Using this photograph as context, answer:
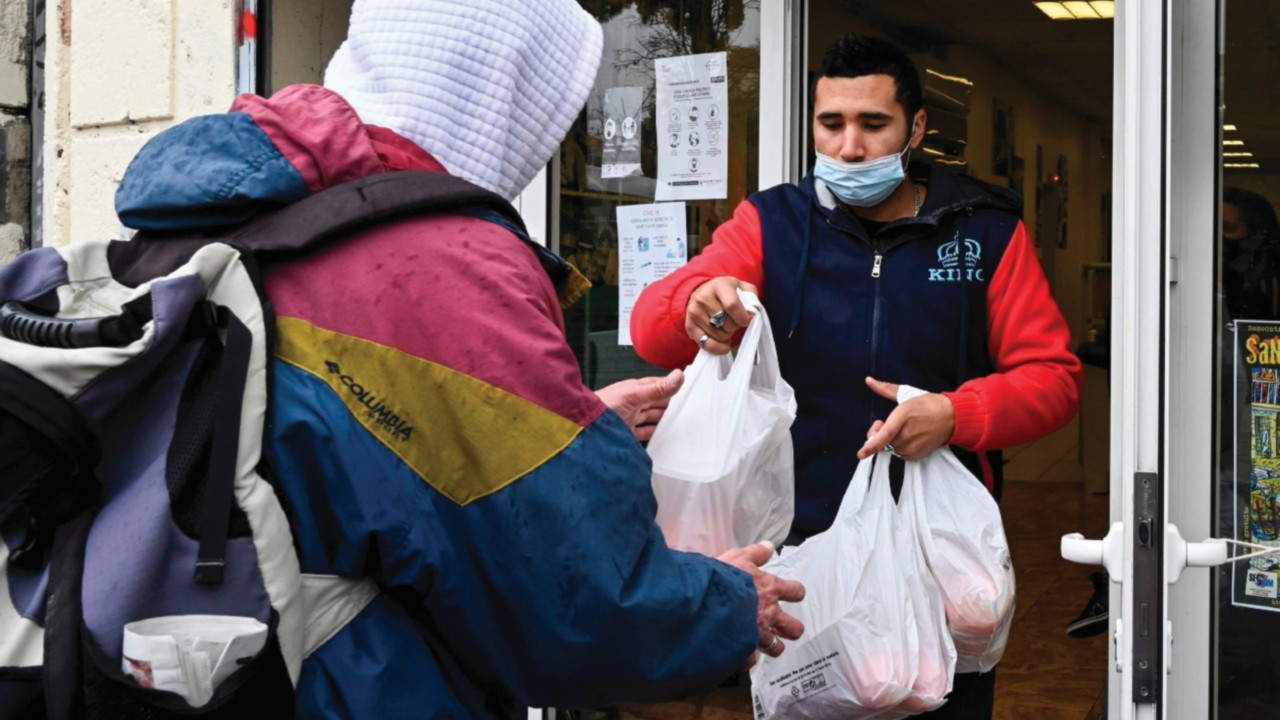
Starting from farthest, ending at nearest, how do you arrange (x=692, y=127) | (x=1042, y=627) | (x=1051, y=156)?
(x=1051, y=156), (x=1042, y=627), (x=692, y=127)

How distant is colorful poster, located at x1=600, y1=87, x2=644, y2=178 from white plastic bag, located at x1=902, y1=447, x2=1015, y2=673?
1.83 meters

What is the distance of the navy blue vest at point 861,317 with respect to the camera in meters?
2.68

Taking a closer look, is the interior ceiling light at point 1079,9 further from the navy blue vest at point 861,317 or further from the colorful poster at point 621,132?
the navy blue vest at point 861,317

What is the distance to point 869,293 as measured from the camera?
271 cm

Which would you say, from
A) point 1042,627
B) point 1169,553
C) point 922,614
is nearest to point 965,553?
point 922,614

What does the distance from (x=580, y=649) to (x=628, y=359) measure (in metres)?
2.60

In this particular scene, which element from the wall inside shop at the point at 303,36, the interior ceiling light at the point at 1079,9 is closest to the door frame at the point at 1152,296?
the wall inside shop at the point at 303,36

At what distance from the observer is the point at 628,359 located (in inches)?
163

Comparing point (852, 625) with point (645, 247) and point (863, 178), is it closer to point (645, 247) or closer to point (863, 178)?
point (863, 178)

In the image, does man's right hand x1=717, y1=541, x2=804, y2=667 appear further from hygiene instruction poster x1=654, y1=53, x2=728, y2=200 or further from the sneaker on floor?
the sneaker on floor

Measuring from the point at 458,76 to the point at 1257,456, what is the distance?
180cm

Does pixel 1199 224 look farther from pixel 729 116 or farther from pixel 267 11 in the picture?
pixel 267 11

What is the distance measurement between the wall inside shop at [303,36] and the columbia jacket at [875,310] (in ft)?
7.04

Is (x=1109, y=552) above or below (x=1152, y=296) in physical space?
below
